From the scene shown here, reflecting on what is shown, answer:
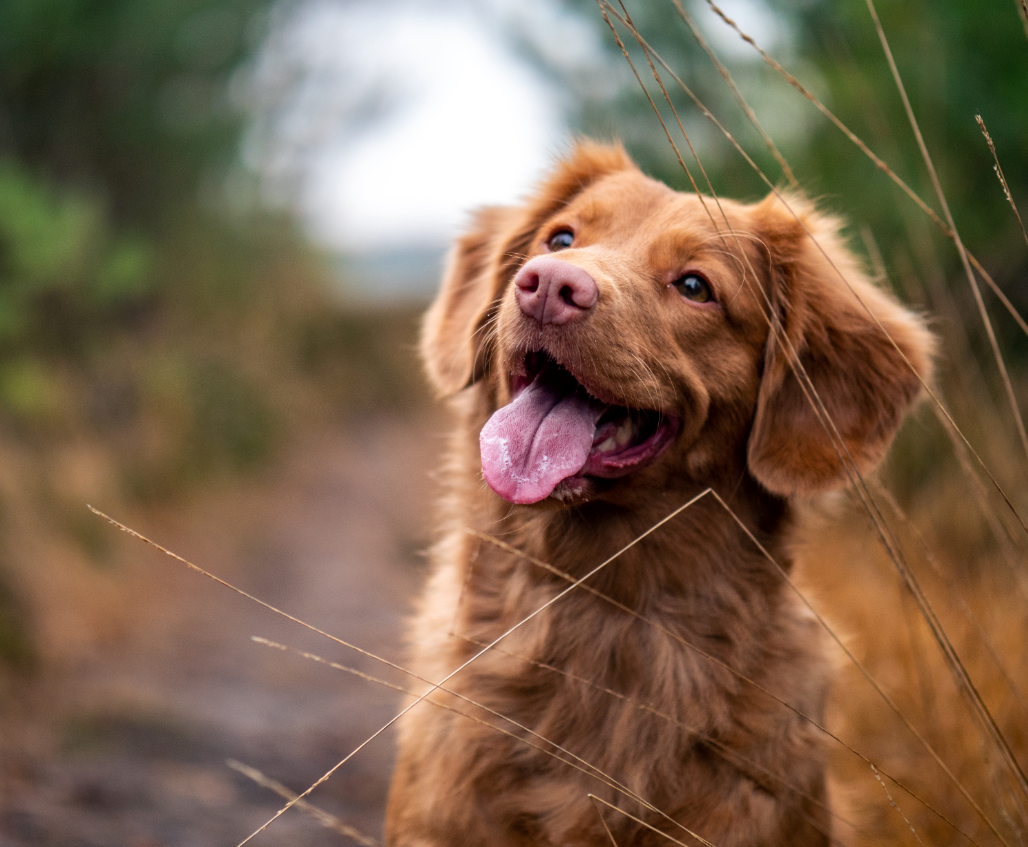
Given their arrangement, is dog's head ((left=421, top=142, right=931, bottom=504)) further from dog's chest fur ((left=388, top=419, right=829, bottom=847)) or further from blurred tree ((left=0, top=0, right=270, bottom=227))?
blurred tree ((left=0, top=0, right=270, bottom=227))

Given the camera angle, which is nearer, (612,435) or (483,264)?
(612,435)

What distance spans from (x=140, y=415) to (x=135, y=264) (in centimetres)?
109

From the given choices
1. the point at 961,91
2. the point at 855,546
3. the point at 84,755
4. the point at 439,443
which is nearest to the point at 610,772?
the point at 84,755

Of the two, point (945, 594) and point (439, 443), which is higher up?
point (945, 594)

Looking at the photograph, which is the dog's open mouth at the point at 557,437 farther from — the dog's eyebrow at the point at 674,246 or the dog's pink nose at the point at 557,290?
the dog's eyebrow at the point at 674,246

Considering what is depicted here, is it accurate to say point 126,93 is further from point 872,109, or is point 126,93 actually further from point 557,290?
point 557,290

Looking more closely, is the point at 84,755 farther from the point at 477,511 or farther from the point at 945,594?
the point at 945,594

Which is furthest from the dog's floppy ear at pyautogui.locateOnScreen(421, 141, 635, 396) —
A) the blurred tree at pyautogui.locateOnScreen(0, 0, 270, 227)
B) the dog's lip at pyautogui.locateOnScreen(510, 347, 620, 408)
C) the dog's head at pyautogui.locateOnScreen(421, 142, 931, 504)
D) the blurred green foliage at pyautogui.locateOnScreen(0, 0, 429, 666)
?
the blurred tree at pyautogui.locateOnScreen(0, 0, 270, 227)

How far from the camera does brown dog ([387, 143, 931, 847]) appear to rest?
212cm

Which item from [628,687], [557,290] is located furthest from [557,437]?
[628,687]

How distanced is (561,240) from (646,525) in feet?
2.83

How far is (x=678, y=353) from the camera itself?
88.2 inches

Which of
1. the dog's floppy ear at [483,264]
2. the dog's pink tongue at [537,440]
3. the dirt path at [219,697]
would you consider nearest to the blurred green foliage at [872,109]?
the dog's floppy ear at [483,264]

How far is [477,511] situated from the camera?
2.52 metres
